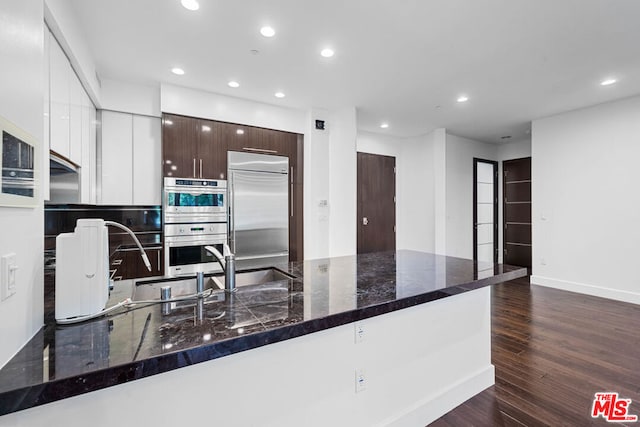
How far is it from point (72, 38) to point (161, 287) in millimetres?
2059

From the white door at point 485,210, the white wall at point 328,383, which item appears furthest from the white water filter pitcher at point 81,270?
the white door at point 485,210

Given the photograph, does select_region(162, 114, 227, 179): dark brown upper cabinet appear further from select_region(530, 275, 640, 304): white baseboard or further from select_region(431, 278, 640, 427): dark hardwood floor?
select_region(530, 275, 640, 304): white baseboard

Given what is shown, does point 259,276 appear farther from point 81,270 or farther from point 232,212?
point 232,212

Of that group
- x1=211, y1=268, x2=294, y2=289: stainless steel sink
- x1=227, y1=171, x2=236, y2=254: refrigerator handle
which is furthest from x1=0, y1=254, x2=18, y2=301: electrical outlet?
x1=227, y1=171, x2=236, y2=254: refrigerator handle

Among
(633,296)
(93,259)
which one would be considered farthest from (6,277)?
(633,296)

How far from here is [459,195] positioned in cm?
572

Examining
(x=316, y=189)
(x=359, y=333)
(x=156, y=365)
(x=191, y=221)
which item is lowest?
(x=359, y=333)

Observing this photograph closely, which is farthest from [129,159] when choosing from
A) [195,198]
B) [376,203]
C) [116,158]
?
[376,203]

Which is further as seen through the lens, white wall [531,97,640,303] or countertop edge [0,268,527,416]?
white wall [531,97,640,303]

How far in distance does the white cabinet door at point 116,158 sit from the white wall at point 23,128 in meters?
2.75

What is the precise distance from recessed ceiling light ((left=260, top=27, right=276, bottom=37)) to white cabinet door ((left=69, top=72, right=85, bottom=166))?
1.59m

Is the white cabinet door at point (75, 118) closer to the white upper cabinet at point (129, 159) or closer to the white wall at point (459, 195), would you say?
the white upper cabinet at point (129, 159)

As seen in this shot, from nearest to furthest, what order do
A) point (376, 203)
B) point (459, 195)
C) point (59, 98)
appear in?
point (59, 98), point (459, 195), point (376, 203)

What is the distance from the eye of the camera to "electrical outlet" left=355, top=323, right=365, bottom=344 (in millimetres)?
1425
